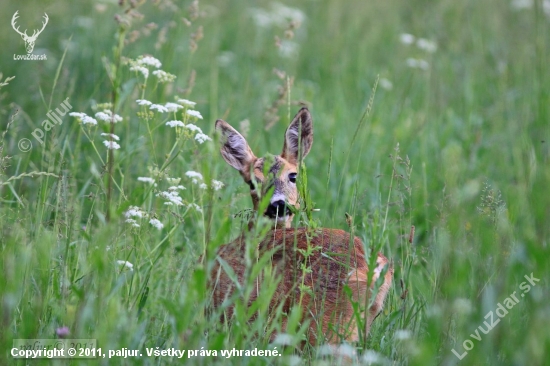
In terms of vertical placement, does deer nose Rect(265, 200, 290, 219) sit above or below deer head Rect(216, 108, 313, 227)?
below

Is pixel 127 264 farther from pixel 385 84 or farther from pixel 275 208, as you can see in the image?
pixel 385 84

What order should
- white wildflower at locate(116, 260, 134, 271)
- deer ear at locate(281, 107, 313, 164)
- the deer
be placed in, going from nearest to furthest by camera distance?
the deer, white wildflower at locate(116, 260, 134, 271), deer ear at locate(281, 107, 313, 164)

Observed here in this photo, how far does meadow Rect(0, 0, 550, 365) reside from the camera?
254 cm

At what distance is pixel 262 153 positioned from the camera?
592cm

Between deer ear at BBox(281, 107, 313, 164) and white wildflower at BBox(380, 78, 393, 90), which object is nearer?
deer ear at BBox(281, 107, 313, 164)

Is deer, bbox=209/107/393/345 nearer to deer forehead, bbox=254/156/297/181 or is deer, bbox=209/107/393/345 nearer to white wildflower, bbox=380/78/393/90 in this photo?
deer forehead, bbox=254/156/297/181

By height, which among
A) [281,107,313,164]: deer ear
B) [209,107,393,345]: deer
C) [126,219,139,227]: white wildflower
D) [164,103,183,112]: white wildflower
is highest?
[281,107,313,164]: deer ear

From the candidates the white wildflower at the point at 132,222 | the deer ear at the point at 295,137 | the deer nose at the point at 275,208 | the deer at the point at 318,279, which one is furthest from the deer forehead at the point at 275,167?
the white wildflower at the point at 132,222

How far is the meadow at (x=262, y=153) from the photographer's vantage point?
254 centimetres

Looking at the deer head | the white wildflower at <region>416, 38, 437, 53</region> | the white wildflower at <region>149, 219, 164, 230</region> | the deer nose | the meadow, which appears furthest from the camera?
the white wildflower at <region>416, 38, 437, 53</region>

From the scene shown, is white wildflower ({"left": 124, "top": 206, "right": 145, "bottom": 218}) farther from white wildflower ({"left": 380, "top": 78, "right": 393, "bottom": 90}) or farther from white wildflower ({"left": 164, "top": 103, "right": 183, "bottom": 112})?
white wildflower ({"left": 380, "top": 78, "right": 393, "bottom": 90})

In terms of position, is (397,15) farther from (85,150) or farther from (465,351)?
(465,351)

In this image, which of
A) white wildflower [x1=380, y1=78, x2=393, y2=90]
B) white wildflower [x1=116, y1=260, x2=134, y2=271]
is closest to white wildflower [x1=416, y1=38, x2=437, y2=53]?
white wildflower [x1=380, y1=78, x2=393, y2=90]

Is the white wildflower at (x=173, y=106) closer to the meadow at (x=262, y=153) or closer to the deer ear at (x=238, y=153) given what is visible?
the meadow at (x=262, y=153)
